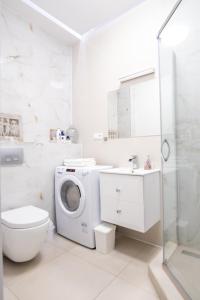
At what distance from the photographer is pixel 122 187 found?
5.61 feet

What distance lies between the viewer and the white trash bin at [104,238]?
1778mm

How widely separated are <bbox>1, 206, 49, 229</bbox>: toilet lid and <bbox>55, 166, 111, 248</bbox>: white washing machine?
1.40 feet

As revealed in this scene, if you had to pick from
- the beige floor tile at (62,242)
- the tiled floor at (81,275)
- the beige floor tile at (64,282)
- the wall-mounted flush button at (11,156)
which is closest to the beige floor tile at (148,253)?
the tiled floor at (81,275)

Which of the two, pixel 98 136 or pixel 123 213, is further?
pixel 98 136

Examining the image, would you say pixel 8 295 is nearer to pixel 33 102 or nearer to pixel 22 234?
pixel 22 234

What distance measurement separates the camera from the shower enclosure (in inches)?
61.6

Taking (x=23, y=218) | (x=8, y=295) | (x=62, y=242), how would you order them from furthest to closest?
(x=62, y=242)
(x=23, y=218)
(x=8, y=295)

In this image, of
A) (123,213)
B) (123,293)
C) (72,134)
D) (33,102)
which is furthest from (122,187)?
(33,102)

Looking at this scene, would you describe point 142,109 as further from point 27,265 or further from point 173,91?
point 27,265

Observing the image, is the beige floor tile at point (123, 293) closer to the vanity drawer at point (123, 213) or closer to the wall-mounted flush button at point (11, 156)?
the vanity drawer at point (123, 213)

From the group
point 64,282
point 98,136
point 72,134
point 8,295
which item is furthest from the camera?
point 72,134

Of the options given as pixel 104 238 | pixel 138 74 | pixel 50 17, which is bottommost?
pixel 104 238

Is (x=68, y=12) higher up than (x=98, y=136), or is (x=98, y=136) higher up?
(x=68, y=12)

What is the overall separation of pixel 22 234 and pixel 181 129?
1637mm
